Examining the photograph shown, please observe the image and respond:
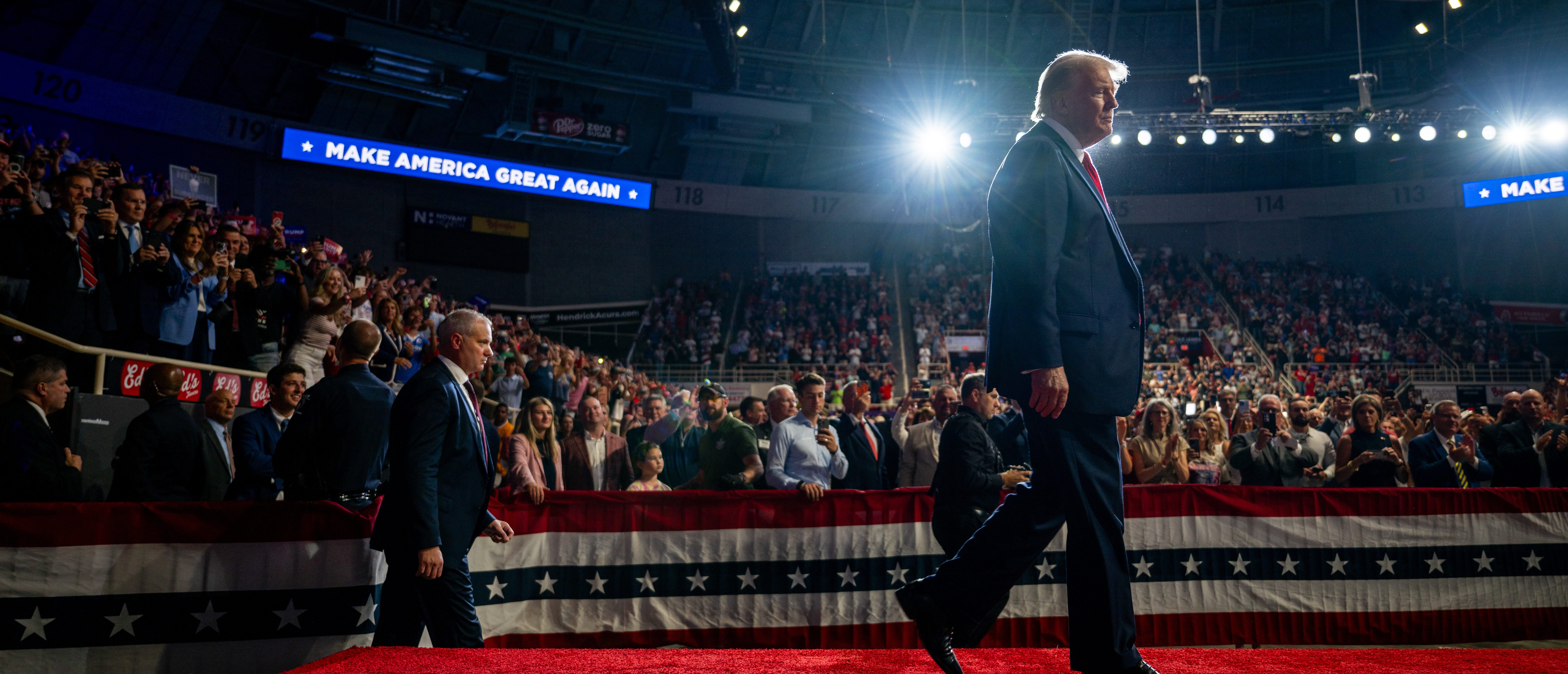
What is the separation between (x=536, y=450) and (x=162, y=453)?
6.91 feet

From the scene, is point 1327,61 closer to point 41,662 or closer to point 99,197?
point 99,197

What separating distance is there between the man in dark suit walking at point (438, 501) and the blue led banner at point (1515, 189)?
1227 inches

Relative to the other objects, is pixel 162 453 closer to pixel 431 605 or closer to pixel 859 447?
pixel 431 605

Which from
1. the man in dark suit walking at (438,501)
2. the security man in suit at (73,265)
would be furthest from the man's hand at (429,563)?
the security man in suit at (73,265)

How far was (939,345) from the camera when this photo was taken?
25.8m

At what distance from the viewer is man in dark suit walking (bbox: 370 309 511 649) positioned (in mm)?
3207

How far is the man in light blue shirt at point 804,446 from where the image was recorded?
594 centimetres

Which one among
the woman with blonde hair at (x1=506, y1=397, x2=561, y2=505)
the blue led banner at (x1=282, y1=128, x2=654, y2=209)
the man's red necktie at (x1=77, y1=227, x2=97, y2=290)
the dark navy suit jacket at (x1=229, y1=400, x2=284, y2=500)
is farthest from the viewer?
the blue led banner at (x1=282, y1=128, x2=654, y2=209)

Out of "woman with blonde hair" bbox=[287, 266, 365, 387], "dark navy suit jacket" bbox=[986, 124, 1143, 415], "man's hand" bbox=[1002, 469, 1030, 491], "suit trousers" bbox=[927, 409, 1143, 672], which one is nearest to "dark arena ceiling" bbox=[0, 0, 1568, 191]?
"woman with blonde hair" bbox=[287, 266, 365, 387]

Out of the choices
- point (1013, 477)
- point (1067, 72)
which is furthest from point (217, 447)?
point (1067, 72)

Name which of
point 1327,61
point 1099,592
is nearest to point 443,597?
point 1099,592

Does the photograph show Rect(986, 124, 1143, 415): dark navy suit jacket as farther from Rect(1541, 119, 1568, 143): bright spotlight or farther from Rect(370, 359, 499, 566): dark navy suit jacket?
Rect(1541, 119, 1568, 143): bright spotlight

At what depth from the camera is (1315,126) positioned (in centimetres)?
2059

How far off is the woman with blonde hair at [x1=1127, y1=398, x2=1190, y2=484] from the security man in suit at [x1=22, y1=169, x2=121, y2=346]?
6854 millimetres
